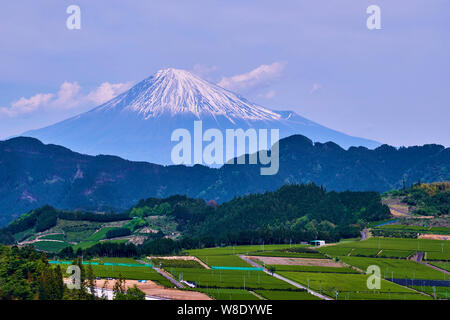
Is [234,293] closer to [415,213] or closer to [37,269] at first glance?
[37,269]

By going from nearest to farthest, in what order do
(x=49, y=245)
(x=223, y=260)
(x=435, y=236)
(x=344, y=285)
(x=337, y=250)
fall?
(x=344, y=285) < (x=223, y=260) < (x=337, y=250) < (x=435, y=236) < (x=49, y=245)

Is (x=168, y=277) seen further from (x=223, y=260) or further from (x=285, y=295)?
(x=223, y=260)

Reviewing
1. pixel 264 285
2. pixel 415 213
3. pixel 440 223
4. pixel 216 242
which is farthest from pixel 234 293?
pixel 415 213

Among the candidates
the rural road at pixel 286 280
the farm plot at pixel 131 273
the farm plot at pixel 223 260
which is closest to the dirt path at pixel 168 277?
the farm plot at pixel 131 273

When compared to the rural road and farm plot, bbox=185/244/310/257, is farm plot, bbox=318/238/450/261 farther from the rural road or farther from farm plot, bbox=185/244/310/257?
the rural road

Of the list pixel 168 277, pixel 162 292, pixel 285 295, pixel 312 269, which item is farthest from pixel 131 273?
pixel 312 269

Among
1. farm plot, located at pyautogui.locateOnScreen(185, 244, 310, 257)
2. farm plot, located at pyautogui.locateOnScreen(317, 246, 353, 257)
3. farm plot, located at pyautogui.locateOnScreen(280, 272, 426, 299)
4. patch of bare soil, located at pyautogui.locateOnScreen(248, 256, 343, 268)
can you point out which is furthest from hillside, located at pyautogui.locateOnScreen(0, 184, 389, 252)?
farm plot, located at pyautogui.locateOnScreen(280, 272, 426, 299)
